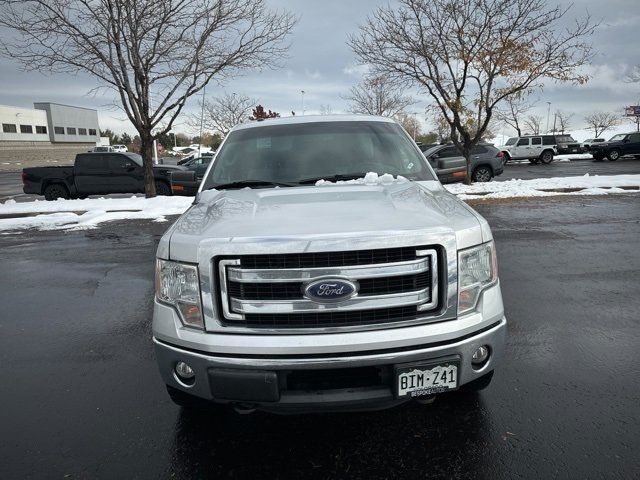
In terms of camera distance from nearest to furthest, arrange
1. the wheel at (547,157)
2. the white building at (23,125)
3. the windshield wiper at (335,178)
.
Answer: the windshield wiper at (335,178) → the wheel at (547,157) → the white building at (23,125)

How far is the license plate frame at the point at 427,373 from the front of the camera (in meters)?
2.08

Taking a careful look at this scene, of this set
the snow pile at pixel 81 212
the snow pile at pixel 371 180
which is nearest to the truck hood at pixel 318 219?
the snow pile at pixel 371 180

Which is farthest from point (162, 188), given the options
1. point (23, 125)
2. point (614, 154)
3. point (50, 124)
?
point (50, 124)

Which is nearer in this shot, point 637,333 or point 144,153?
point 637,333

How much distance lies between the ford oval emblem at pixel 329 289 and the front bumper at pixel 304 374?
10.7 inches

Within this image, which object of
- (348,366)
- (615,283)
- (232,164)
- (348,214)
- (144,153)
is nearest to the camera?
(348,366)

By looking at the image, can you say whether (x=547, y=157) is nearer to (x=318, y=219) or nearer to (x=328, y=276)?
(x=318, y=219)

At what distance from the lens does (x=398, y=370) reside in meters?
2.07

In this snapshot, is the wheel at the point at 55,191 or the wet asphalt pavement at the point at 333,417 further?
the wheel at the point at 55,191

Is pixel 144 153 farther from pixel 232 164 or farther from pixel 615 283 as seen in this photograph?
pixel 615 283

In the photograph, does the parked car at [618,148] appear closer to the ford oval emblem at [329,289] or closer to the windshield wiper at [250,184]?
the windshield wiper at [250,184]

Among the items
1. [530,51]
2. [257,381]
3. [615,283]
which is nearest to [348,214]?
[257,381]

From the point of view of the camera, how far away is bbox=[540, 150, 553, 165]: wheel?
107 ft

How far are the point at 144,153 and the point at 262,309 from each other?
13.6 m
